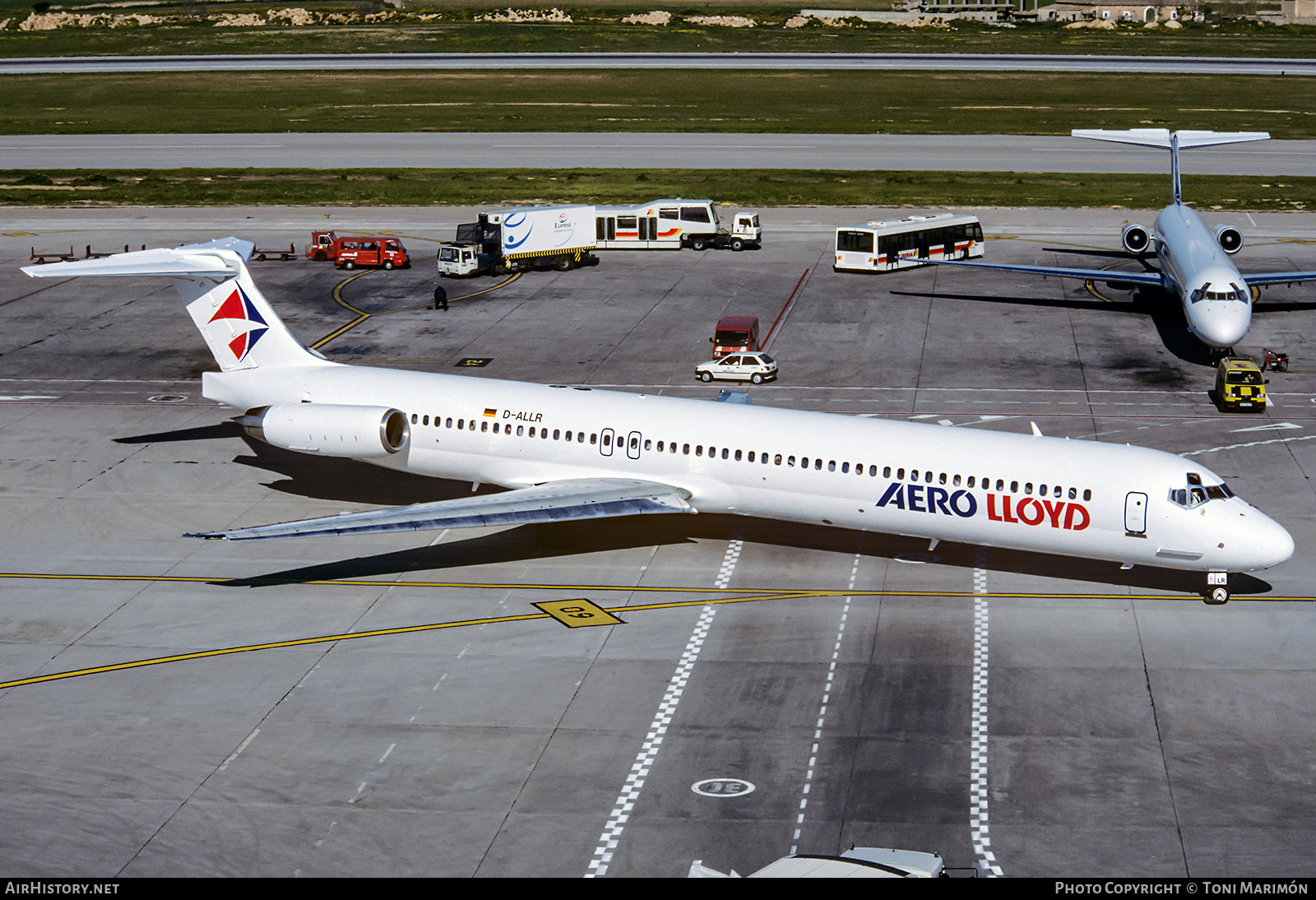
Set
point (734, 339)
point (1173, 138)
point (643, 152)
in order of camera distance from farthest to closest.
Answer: point (643, 152)
point (1173, 138)
point (734, 339)

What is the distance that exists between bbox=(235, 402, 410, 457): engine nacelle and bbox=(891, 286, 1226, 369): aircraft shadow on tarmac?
34.8 metres

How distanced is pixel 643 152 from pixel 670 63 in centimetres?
5349

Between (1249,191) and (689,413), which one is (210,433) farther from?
(1249,191)

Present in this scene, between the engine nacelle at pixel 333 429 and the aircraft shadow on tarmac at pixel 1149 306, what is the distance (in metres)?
34.8

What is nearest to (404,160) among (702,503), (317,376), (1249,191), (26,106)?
(26,106)

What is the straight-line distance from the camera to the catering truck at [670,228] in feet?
253

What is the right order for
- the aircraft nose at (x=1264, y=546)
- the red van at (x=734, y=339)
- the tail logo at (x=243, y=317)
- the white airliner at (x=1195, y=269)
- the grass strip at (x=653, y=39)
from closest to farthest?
the aircraft nose at (x=1264, y=546) → the tail logo at (x=243, y=317) → the white airliner at (x=1195, y=269) → the red van at (x=734, y=339) → the grass strip at (x=653, y=39)

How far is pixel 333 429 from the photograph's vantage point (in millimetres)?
36500

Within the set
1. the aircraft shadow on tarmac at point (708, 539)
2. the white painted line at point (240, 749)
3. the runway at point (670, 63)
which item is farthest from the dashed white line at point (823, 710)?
the runway at point (670, 63)

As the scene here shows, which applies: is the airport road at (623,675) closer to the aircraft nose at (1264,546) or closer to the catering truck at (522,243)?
the aircraft nose at (1264,546)

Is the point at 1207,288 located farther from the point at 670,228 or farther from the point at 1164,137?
the point at 670,228

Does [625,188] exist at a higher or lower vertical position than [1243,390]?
higher

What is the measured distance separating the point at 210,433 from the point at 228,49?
13535 centimetres

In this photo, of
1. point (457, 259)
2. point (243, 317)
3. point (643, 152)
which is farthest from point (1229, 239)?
point (643, 152)
